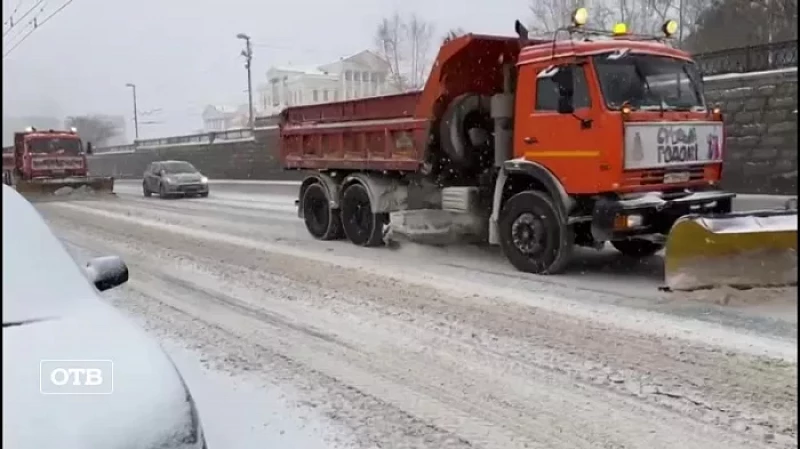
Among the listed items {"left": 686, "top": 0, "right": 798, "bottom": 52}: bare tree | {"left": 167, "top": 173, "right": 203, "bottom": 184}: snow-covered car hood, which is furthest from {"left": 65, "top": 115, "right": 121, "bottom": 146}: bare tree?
{"left": 686, "top": 0, "right": 798, "bottom": 52}: bare tree

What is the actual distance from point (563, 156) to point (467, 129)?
195 cm

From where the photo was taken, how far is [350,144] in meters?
11.9

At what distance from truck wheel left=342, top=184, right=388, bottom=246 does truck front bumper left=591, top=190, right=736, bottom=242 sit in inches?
159

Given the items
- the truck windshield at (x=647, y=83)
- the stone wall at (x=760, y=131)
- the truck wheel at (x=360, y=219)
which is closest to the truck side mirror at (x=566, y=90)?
the truck windshield at (x=647, y=83)

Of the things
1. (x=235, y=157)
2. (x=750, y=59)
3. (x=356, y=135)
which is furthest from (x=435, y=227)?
(x=235, y=157)

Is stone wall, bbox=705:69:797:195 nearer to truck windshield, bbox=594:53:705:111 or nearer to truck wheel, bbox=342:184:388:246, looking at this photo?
truck windshield, bbox=594:53:705:111

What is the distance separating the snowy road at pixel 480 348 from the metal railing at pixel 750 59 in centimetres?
662

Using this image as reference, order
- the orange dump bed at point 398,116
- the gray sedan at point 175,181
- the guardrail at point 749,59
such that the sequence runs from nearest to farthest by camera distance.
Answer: the orange dump bed at point 398,116 < the guardrail at point 749,59 < the gray sedan at point 175,181

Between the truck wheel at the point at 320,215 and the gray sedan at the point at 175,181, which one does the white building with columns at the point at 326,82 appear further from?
the truck wheel at the point at 320,215

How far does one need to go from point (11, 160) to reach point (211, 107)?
62.2m

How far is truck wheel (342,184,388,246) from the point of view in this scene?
1163 cm

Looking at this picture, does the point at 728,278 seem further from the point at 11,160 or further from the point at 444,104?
the point at 11,160

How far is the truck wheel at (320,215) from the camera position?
1264 cm

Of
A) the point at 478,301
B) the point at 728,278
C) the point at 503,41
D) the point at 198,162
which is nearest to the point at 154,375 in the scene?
the point at 478,301
